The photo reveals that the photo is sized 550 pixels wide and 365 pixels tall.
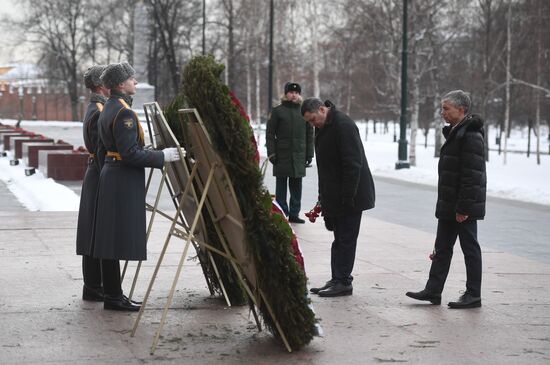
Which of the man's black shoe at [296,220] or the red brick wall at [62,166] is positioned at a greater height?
the red brick wall at [62,166]

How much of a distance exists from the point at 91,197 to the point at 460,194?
105 inches

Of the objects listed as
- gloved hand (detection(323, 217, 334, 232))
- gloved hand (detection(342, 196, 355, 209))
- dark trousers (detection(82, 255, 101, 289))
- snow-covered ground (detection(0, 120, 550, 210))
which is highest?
gloved hand (detection(342, 196, 355, 209))

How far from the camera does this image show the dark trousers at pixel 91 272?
7.43 metres

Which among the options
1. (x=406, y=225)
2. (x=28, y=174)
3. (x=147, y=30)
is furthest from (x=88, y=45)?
(x=406, y=225)

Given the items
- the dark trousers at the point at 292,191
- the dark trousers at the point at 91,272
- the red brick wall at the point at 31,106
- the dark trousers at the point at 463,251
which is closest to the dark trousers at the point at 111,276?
the dark trousers at the point at 91,272

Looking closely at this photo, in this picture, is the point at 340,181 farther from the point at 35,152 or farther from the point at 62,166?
the point at 35,152

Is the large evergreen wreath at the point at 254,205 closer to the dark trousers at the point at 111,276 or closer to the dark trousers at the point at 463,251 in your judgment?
the dark trousers at the point at 111,276

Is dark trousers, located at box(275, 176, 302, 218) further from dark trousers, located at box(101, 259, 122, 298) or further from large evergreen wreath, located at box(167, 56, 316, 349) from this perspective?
large evergreen wreath, located at box(167, 56, 316, 349)

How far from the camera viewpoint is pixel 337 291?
25.8 feet

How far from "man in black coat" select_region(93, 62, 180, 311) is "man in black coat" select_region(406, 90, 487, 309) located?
222 centimetres

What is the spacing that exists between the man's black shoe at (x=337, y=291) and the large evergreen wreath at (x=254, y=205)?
188 cm

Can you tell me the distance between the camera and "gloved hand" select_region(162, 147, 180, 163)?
634cm

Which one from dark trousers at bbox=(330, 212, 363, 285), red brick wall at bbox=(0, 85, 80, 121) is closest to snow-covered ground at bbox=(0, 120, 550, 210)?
dark trousers at bbox=(330, 212, 363, 285)

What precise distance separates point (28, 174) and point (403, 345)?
15137 mm
